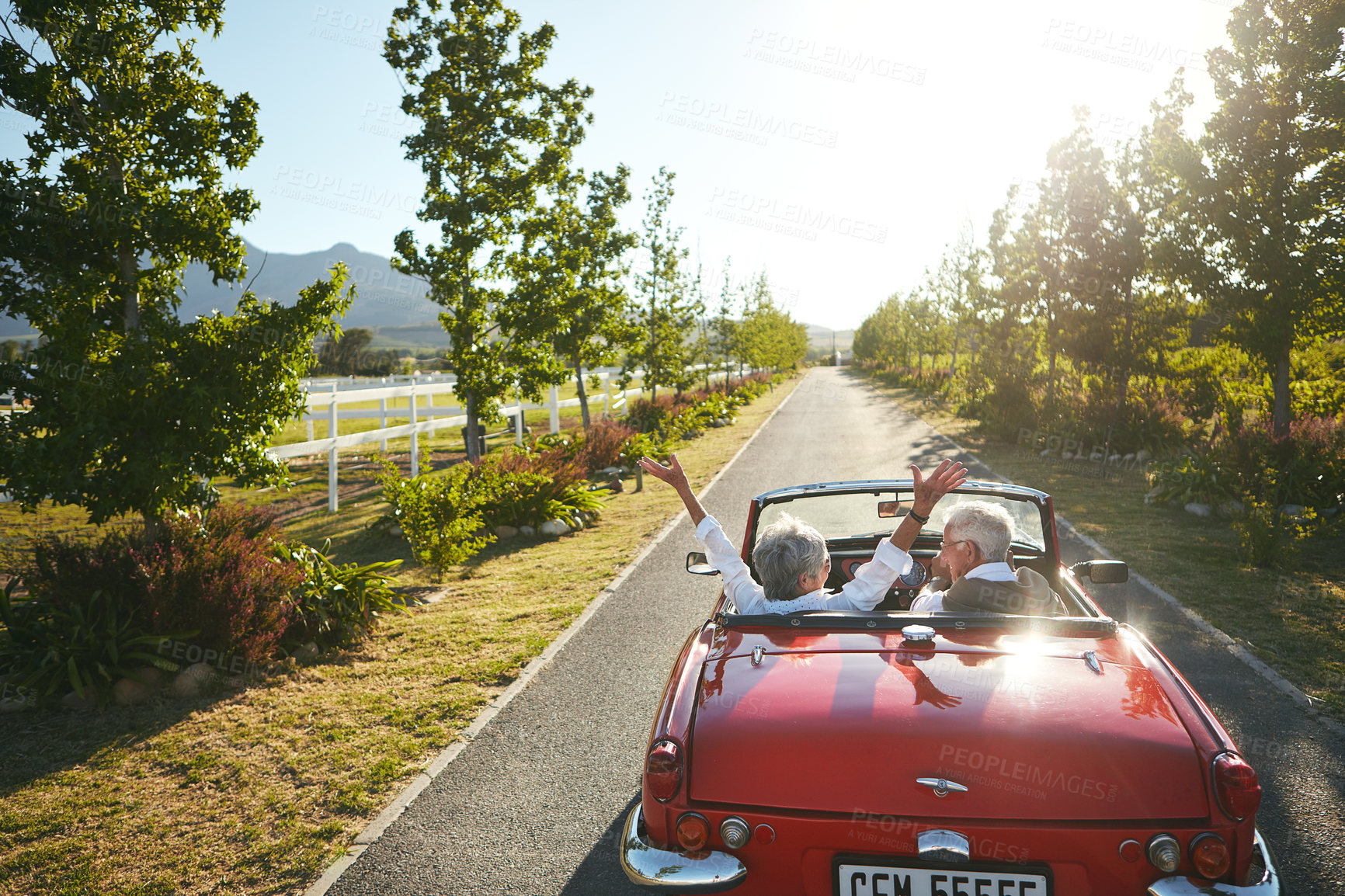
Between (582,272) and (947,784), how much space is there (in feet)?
56.2

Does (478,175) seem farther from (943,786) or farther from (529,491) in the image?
(943,786)

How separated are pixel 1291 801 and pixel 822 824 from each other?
298 cm

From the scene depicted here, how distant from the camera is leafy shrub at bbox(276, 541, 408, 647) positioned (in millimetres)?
6027

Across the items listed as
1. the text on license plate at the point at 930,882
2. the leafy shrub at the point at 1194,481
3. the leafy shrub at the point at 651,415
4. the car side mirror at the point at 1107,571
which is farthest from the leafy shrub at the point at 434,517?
the leafy shrub at the point at 651,415

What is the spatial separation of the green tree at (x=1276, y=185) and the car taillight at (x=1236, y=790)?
1286 cm

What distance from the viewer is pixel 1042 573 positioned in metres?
3.60

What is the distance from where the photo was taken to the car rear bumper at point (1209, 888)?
6.75ft

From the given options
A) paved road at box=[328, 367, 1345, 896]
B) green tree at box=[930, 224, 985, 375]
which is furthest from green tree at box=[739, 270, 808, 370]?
paved road at box=[328, 367, 1345, 896]

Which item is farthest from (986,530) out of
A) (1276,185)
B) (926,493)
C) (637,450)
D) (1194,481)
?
(1276,185)

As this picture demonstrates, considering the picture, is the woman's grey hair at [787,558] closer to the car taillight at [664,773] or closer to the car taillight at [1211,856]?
the car taillight at [664,773]

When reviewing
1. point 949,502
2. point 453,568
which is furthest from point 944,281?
point 453,568

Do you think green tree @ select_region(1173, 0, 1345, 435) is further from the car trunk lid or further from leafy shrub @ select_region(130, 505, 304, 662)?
leafy shrub @ select_region(130, 505, 304, 662)

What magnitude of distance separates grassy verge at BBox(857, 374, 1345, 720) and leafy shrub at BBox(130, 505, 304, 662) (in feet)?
23.1

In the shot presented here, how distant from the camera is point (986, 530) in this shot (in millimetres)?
3068
